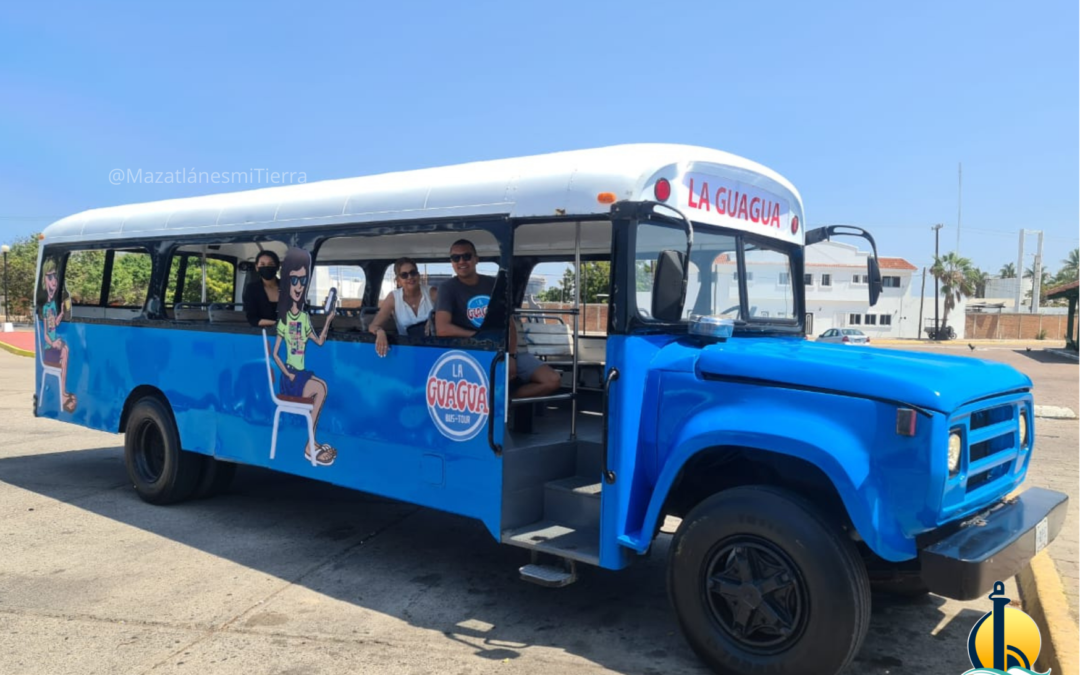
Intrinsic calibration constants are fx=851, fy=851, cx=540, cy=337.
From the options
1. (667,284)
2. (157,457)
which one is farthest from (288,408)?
(667,284)

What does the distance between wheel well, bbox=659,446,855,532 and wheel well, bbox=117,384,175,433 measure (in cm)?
489

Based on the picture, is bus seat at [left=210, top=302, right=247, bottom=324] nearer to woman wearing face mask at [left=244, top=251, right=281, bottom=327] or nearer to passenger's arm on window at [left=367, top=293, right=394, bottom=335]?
woman wearing face mask at [left=244, top=251, right=281, bottom=327]

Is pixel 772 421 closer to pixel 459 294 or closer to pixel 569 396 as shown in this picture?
pixel 569 396

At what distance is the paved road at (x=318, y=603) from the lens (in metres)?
4.32

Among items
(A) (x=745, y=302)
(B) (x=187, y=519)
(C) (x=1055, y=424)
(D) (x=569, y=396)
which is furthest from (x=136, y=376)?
(C) (x=1055, y=424)

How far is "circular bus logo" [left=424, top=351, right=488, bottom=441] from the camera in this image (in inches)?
194

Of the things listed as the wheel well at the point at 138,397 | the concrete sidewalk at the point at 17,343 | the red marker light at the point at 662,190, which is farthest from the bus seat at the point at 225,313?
the concrete sidewalk at the point at 17,343

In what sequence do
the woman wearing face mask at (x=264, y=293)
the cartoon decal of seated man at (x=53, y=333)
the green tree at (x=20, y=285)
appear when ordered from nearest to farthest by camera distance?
the woman wearing face mask at (x=264, y=293)
the cartoon decal of seated man at (x=53, y=333)
the green tree at (x=20, y=285)

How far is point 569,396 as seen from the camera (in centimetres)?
499

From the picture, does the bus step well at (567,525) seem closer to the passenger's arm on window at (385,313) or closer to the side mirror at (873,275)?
the passenger's arm on window at (385,313)

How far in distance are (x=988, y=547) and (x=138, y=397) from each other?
7008mm

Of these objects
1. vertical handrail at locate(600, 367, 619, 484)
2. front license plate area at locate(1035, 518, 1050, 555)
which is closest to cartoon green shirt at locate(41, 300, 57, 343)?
vertical handrail at locate(600, 367, 619, 484)

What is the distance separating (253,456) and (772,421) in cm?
429

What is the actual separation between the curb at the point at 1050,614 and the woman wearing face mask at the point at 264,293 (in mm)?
5272
